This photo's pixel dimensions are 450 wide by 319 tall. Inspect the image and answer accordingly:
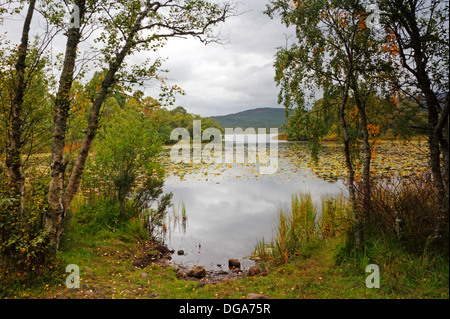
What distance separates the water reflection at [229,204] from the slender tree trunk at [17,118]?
15.3ft

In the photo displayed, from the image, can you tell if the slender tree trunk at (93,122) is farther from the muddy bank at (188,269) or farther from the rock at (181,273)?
the rock at (181,273)

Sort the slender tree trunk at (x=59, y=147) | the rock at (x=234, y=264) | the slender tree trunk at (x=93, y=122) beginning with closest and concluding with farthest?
the slender tree trunk at (x=59, y=147), the slender tree trunk at (x=93, y=122), the rock at (x=234, y=264)

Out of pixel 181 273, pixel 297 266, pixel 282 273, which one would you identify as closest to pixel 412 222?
pixel 297 266

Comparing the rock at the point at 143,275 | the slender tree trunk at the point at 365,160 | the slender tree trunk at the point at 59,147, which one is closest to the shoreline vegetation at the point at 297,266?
the rock at the point at 143,275

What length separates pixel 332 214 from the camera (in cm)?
814

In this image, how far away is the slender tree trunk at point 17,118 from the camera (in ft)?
16.5

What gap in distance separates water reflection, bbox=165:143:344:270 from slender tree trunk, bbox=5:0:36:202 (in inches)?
183

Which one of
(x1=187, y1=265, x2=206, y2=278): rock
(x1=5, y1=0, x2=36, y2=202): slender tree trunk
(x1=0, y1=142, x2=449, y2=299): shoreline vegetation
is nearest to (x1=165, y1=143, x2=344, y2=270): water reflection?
(x1=187, y1=265, x2=206, y2=278): rock

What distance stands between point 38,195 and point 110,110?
1076 inches

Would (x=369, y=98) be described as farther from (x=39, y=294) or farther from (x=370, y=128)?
(x=39, y=294)

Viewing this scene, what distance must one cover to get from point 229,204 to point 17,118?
10584 mm

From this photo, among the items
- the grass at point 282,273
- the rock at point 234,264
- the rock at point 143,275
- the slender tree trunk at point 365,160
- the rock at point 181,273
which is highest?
the slender tree trunk at point 365,160

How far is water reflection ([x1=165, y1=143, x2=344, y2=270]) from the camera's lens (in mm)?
8969
